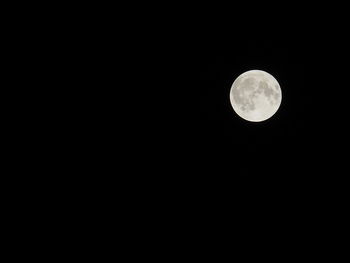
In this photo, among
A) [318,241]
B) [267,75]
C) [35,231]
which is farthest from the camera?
[318,241]

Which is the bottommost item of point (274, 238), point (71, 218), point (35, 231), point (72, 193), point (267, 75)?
point (35, 231)

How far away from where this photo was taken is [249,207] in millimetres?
4832

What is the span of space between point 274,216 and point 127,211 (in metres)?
2.24

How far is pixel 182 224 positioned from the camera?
4758 mm

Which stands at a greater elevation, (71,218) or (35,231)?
(71,218)

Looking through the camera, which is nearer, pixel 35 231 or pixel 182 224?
pixel 35 231

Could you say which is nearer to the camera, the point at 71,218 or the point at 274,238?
the point at 71,218

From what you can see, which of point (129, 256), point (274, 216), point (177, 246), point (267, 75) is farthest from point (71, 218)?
point (267, 75)

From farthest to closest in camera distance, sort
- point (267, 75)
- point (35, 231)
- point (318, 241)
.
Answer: point (318, 241) → point (35, 231) → point (267, 75)

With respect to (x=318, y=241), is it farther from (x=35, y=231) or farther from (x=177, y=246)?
(x=35, y=231)

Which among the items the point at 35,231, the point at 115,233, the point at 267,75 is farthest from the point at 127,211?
the point at 267,75

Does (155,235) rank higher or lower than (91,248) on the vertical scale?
higher

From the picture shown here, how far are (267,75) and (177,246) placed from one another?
9.21 ft

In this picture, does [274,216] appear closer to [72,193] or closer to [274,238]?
[274,238]
